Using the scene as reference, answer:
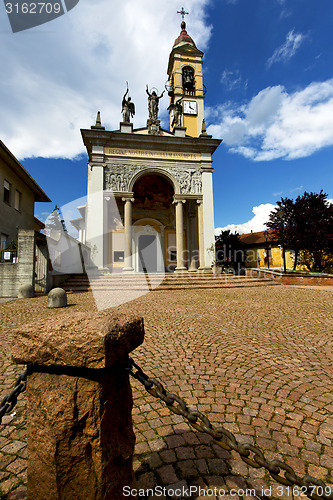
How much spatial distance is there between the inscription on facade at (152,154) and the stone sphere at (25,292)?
11877 mm

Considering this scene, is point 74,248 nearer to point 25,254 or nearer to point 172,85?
point 25,254

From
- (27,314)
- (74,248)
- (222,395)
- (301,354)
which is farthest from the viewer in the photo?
(74,248)

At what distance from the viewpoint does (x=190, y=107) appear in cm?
2517

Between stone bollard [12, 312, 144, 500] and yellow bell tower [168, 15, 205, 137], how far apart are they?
26802mm

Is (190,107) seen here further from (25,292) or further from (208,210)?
(25,292)

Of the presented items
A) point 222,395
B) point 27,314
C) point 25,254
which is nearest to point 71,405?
point 222,395

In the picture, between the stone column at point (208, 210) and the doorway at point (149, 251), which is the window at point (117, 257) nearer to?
the doorway at point (149, 251)

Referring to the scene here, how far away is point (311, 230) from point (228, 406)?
22.6 m

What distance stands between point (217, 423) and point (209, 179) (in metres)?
19.0

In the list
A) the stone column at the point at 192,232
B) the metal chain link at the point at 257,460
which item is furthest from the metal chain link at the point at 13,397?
the stone column at the point at 192,232

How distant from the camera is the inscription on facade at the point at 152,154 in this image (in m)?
18.2

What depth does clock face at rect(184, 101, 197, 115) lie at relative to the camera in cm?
2503

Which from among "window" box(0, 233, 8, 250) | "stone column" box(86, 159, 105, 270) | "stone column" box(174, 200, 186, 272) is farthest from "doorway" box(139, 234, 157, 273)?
"window" box(0, 233, 8, 250)

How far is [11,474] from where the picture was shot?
1656 millimetres
